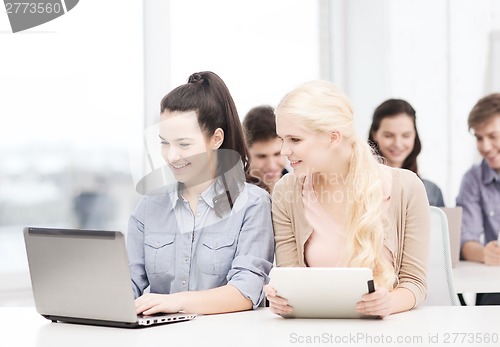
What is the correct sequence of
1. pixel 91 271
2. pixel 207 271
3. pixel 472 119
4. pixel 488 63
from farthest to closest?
pixel 488 63
pixel 472 119
pixel 207 271
pixel 91 271

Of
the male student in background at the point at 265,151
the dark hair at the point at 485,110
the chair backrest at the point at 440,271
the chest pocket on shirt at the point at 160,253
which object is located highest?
the dark hair at the point at 485,110

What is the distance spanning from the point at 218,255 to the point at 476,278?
3.31 feet

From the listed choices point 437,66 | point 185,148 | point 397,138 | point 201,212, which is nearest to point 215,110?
point 185,148

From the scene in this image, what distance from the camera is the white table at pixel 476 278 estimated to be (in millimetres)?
2383

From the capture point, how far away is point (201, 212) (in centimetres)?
211

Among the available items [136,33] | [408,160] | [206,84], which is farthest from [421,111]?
[206,84]

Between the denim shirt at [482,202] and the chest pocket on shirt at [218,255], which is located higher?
the chest pocket on shirt at [218,255]

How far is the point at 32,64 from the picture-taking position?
343cm

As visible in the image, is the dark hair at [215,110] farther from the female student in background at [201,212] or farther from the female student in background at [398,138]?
the female student in background at [398,138]

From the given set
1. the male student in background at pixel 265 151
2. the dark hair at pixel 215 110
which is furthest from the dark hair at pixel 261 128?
the dark hair at pixel 215 110

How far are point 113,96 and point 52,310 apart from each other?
204 centimetres

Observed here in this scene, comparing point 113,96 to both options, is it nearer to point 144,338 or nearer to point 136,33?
point 136,33

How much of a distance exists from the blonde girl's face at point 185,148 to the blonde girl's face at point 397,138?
5.00ft

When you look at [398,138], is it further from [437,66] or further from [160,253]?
[160,253]
